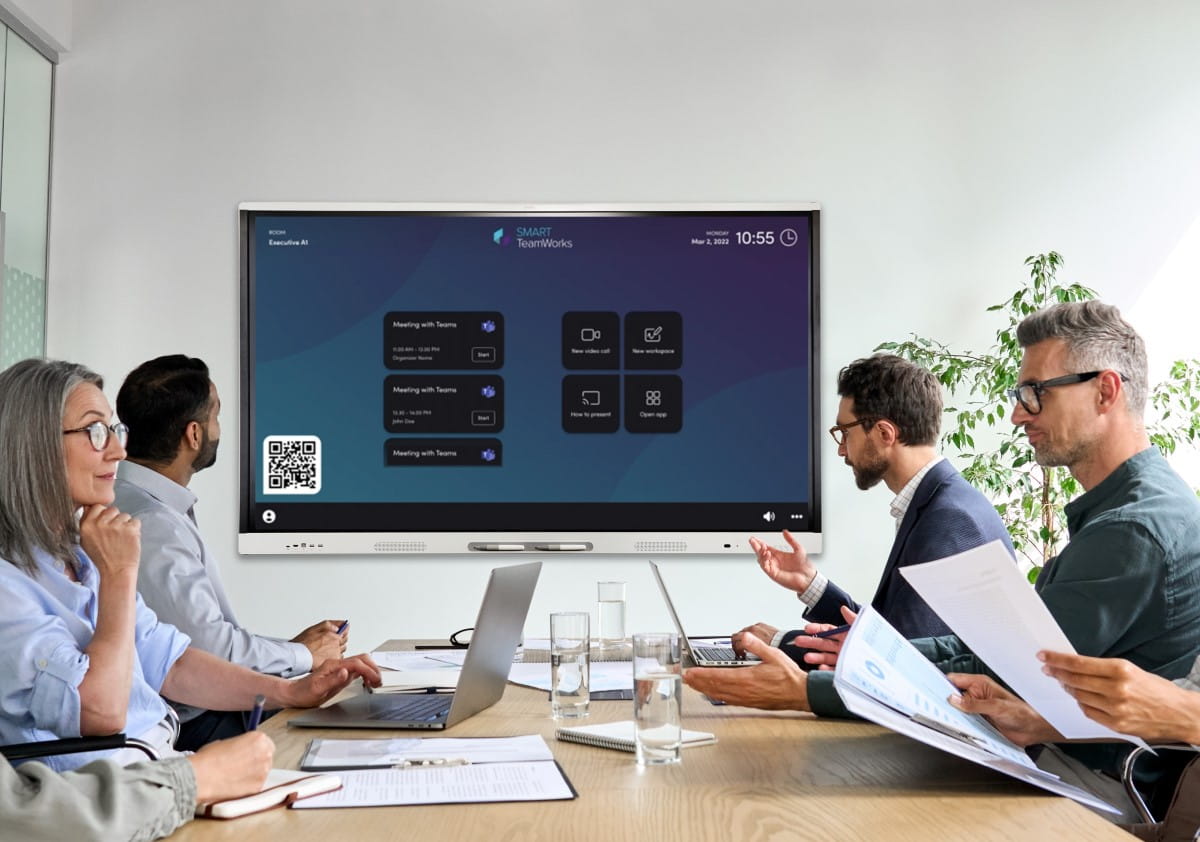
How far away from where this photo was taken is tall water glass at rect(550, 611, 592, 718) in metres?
1.86

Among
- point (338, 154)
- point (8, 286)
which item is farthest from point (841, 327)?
point (8, 286)

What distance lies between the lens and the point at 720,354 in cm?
423

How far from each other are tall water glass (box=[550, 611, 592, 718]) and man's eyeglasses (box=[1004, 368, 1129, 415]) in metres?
0.92

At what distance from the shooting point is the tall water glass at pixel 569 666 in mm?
1856

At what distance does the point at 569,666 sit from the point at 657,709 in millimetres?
368

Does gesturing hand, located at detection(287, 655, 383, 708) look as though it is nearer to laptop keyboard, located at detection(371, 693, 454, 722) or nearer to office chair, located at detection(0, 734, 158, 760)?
laptop keyboard, located at detection(371, 693, 454, 722)

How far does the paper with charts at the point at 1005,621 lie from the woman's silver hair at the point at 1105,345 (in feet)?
2.33

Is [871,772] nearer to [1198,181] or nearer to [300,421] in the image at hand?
[300,421]

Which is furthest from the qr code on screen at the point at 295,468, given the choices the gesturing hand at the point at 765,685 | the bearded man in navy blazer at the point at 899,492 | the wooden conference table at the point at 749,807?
the gesturing hand at the point at 765,685

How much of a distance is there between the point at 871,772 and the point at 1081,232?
3.39 metres

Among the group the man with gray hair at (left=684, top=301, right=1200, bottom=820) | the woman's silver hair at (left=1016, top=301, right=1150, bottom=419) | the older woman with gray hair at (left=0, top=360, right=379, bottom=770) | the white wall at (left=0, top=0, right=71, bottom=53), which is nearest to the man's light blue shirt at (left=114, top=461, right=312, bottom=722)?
the older woman with gray hair at (left=0, top=360, right=379, bottom=770)

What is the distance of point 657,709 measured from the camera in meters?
1.51

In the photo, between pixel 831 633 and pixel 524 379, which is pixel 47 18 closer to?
pixel 524 379

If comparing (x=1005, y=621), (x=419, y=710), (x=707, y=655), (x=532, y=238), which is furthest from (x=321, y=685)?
(x=532, y=238)
